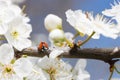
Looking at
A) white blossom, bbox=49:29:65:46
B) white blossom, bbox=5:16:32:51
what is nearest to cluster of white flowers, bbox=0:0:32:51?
white blossom, bbox=5:16:32:51

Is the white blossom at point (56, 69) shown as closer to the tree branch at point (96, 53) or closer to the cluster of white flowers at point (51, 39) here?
the cluster of white flowers at point (51, 39)

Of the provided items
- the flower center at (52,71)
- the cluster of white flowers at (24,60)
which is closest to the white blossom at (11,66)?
the cluster of white flowers at (24,60)

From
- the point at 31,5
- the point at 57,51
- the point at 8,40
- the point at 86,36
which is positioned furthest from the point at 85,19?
the point at 31,5

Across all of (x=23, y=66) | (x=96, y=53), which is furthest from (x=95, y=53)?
(x=23, y=66)

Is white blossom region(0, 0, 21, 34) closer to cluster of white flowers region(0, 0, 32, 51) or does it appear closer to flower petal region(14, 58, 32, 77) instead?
cluster of white flowers region(0, 0, 32, 51)

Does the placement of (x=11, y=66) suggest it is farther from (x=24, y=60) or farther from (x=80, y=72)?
(x=80, y=72)
